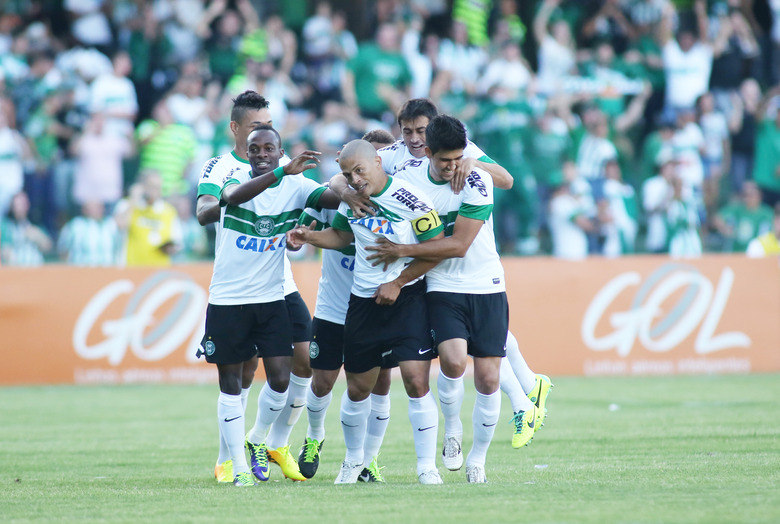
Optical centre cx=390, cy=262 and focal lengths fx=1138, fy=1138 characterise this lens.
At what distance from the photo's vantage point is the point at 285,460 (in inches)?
340

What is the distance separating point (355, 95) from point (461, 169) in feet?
37.1

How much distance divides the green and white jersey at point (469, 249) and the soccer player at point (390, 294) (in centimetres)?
22

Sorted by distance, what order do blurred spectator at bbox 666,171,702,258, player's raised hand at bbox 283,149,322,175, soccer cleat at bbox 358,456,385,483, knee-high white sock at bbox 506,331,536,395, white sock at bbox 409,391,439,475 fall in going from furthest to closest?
blurred spectator at bbox 666,171,702,258, knee-high white sock at bbox 506,331,536,395, soccer cleat at bbox 358,456,385,483, white sock at bbox 409,391,439,475, player's raised hand at bbox 283,149,322,175

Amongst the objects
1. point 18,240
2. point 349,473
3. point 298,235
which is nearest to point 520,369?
point 349,473

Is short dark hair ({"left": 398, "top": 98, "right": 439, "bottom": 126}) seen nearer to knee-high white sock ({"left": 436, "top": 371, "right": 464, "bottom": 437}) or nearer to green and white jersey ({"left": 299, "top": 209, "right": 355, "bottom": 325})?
green and white jersey ({"left": 299, "top": 209, "right": 355, "bottom": 325})

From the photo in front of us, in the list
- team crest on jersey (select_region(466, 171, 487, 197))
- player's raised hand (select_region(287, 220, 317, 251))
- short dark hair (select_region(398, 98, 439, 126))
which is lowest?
player's raised hand (select_region(287, 220, 317, 251))

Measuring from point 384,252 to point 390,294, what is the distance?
287 millimetres

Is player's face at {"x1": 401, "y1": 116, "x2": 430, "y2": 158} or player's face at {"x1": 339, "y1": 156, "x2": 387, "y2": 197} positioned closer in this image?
player's face at {"x1": 339, "y1": 156, "x2": 387, "y2": 197}

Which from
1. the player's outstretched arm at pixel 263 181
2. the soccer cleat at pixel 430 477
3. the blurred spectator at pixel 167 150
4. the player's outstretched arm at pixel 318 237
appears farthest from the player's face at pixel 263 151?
the blurred spectator at pixel 167 150

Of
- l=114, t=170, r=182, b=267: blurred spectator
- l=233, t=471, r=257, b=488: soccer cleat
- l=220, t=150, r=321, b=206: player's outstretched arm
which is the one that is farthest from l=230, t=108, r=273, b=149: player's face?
l=114, t=170, r=182, b=267: blurred spectator

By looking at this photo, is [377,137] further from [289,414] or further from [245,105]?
[289,414]

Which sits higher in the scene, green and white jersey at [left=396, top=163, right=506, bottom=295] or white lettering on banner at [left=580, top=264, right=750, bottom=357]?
green and white jersey at [left=396, top=163, right=506, bottom=295]

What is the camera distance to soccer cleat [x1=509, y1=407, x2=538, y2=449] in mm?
8469

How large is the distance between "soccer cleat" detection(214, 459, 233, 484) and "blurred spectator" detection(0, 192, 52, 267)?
905 centimetres
